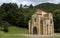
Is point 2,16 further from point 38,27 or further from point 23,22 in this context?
point 38,27

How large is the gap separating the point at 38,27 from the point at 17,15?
2331 centimetres

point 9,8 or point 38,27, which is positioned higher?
point 9,8

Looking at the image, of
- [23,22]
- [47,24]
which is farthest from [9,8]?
[47,24]

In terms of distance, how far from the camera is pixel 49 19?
252 feet

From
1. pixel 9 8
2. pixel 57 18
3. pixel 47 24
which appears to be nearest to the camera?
pixel 47 24

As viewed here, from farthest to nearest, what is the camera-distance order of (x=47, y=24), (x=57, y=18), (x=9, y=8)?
(x=9, y=8), (x=57, y=18), (x=47, y=24)

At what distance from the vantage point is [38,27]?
7662 cm

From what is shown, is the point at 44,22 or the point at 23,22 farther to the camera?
the point at 23,22

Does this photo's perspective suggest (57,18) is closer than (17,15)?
Yes

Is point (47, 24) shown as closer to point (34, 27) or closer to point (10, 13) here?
point (34, 27)

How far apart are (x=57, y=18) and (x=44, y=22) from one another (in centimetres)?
1208

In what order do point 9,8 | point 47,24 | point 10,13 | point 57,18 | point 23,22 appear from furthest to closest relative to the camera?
point 9,8 → point 10,13 → point 23,22 → point 57,18 → point 47,24

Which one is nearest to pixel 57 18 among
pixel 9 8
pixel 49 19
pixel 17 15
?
pixel 49 19

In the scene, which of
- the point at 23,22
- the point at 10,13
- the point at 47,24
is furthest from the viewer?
the point at 10,13
